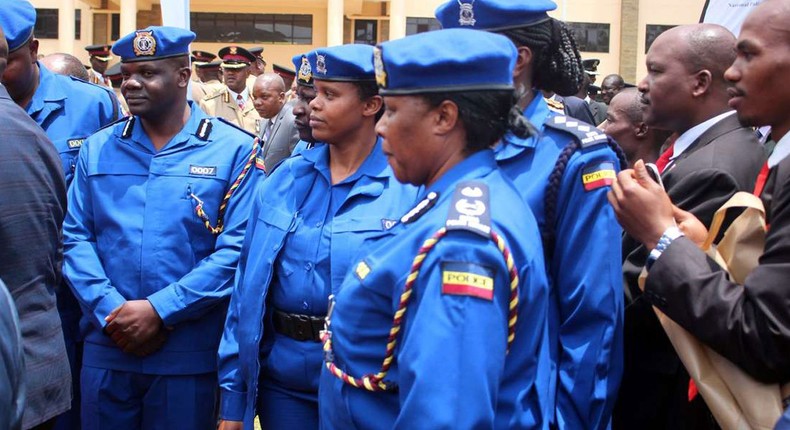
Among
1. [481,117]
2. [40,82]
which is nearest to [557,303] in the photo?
[481,117]

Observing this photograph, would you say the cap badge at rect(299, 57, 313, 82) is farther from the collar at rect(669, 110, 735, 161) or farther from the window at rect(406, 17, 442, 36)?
the window at rect(406, 17, 442, 36)

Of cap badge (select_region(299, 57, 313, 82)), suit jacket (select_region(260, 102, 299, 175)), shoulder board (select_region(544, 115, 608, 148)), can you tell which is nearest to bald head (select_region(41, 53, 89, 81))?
suit jacket (select_region(260, 102, 299, 175))

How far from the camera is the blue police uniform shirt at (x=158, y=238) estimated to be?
4.02 metres

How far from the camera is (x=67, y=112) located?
4.71 m

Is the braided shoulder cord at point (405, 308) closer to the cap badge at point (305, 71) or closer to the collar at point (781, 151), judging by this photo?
the collar at point (781, 151)

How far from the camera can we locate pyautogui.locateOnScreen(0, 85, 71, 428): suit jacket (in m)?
2.98

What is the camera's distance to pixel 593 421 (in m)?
2.66

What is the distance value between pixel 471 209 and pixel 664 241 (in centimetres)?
80

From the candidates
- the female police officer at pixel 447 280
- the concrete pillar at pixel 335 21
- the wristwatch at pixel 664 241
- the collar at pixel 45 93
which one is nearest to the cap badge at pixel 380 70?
the female police officer at pixel 447 280

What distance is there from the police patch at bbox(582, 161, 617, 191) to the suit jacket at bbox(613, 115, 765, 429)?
513 mm

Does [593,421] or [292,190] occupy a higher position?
[292,190]

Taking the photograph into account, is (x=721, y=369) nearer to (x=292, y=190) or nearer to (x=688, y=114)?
(x=688, y=114)

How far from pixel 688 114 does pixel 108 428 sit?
2853mm

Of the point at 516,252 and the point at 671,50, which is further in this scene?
the point at 671,50
